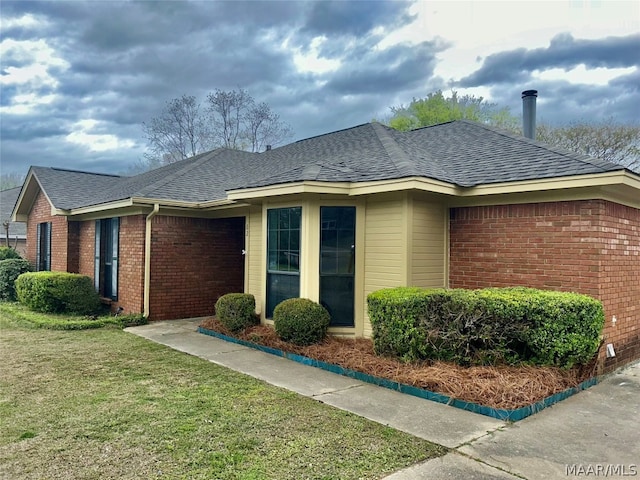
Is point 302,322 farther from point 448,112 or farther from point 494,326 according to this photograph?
point 448,112

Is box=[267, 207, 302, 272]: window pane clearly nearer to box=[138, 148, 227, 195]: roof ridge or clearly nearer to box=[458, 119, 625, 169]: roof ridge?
box=[138, 148, 227, 195]: roof ridge

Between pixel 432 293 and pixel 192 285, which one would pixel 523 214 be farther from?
pixel 192 285

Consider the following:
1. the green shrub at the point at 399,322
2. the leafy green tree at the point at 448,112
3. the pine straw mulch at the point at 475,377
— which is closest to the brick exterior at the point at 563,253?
the pine straw mulch at the point at 475,377

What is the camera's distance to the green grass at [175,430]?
10.5 feet

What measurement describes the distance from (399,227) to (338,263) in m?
1.26

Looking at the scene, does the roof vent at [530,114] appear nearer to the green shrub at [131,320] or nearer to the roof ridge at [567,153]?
the roof ridge at [567,153]

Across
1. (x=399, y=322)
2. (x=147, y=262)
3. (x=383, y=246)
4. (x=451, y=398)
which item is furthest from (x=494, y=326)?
(x=147, y=262)

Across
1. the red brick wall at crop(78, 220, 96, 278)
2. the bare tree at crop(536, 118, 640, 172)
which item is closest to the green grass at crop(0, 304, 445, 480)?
the red brick wall at crop(78, 220, 96, 278)

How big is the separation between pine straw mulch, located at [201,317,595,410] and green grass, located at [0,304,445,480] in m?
1.20

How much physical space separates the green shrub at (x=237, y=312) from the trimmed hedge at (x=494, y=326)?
11.0 ft

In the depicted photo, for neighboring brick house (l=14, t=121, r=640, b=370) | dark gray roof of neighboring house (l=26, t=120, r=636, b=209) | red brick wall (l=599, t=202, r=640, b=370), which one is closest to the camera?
red brick wall (l=599, t=202, r=640, b=370)

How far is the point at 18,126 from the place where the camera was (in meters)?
54.1

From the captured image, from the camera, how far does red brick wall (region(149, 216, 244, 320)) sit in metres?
10.1

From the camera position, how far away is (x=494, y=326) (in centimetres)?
514
